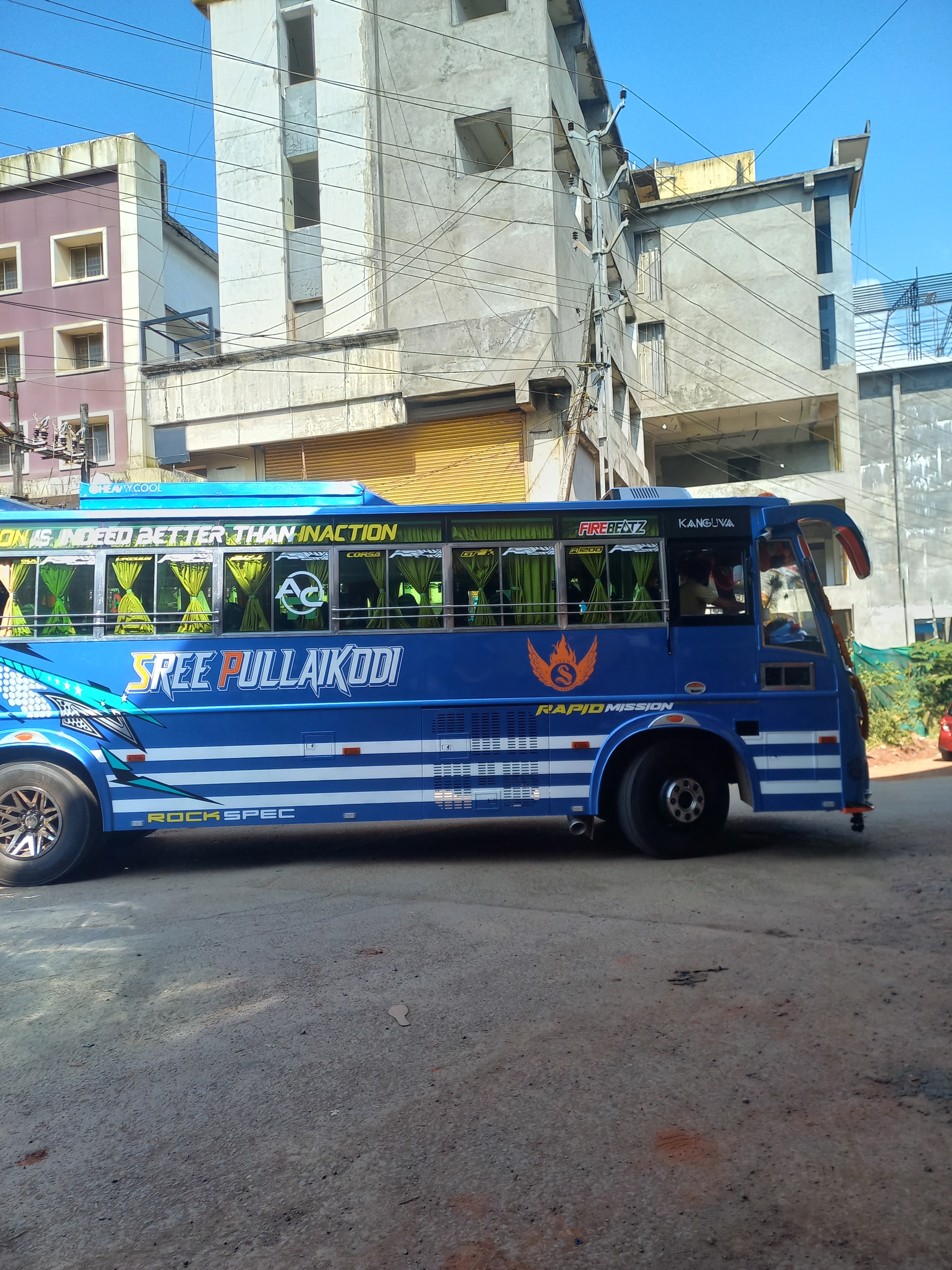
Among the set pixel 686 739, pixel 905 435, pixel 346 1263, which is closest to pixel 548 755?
pixel 686 739

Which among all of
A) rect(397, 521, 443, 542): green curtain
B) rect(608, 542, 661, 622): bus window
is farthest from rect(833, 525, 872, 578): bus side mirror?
rect(397, 521, 443, 542): green curtain

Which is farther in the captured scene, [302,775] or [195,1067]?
[302,775]

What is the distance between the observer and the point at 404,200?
1947 cm

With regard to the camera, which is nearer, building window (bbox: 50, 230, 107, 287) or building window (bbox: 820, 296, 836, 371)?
building window (bbox: 50, 230, 107, 287)

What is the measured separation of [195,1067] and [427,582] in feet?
16.2

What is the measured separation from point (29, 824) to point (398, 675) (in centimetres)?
340

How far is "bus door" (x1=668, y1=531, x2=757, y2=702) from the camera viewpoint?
27.1 feet

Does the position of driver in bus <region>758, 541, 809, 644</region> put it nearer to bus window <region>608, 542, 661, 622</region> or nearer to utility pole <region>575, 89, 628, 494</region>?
bus window <region>608, 542, 661, 622</region>

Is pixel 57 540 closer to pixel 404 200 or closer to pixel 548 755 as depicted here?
pixel 548 755

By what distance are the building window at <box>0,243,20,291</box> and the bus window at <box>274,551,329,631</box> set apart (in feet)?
80.9

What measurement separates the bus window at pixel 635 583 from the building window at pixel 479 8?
16.8 meters

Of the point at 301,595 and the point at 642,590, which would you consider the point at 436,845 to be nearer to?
the point at 301,595

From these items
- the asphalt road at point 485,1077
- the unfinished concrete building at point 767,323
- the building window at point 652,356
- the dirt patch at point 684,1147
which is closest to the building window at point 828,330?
the unfinished concrete building at point 767,323

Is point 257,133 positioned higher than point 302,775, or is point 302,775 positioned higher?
point 257,133
